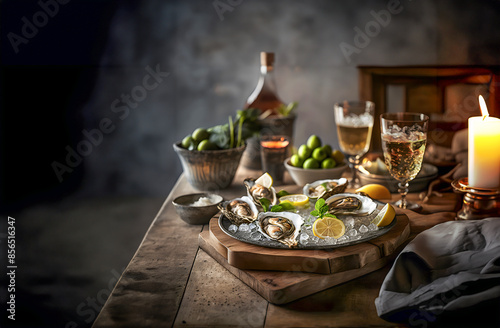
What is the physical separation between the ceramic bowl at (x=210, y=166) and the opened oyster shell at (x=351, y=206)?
0.57m

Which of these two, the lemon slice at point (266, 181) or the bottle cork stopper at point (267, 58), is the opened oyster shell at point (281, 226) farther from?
the bottle cork stopper at point (267, 58)

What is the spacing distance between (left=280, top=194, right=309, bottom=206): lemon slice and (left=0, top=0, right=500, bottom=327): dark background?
6.44ft

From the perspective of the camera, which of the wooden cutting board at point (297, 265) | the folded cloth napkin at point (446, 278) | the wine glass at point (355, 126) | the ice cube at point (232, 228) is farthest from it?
the wine glass at point (355, 126)

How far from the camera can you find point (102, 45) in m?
3.43

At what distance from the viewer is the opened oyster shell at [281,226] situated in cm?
111

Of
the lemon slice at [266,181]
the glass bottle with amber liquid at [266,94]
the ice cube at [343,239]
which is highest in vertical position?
the glass bottle with amber liquid at [266,94]

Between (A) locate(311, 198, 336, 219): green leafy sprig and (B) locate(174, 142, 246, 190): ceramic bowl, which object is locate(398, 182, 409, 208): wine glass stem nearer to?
(A) locate(311, 198, 336, 219): green leafy sprig

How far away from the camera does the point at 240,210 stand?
4.14ft

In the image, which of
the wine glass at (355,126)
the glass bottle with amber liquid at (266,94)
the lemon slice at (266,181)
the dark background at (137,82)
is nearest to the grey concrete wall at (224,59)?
the dark background at (137,82)

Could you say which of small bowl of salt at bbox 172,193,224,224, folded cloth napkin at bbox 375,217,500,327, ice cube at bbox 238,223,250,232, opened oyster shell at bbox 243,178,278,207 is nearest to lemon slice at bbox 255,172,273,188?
opened oyster shell at bbox 243,178,278,207

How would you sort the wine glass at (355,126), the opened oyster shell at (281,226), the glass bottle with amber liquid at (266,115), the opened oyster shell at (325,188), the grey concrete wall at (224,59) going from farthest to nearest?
1. the grey concrete wall at (224,59)
2. the glass bottle with amber liquid at (266,115)
3. the wine glass at (355,126)
4. the opened oyster shell at (325,188)
5. the opened oyster shell at (281,226)

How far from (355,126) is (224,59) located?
186cm

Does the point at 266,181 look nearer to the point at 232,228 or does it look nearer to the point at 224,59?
the point at 232,228

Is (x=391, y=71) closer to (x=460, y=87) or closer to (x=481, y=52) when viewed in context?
(x=460, y=87)
